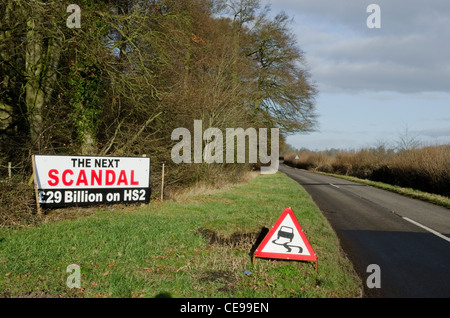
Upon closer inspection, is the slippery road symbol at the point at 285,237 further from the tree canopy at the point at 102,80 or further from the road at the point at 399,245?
the tree canopy at the point at 102,80

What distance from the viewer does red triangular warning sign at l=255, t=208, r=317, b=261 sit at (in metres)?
5.78

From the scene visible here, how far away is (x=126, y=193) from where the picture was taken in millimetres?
10852

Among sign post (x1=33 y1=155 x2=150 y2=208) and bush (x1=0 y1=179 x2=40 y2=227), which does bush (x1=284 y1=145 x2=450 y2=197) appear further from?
bush (x1=0 y1=179 x2=40 y2=227)

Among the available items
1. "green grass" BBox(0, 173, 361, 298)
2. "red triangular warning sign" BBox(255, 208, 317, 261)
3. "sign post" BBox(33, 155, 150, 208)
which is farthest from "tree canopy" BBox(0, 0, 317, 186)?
"red triangular warning sign" BBox(255, 208, 317, 261)

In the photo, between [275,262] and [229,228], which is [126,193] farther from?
[275,262]

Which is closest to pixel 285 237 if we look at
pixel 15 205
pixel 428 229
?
pixel 428 229

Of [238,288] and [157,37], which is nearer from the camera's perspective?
[238,288]

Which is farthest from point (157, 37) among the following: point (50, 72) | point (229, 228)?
point (229, 228)

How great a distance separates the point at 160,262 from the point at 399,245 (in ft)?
17.0

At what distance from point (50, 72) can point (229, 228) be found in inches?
304

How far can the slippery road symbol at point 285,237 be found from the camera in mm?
5840

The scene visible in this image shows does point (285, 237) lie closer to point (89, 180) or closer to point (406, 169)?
point (89, 180)

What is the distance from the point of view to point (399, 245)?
750 cm
